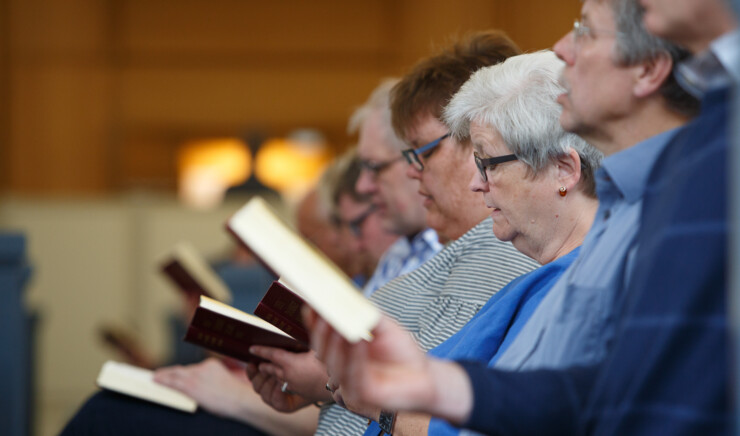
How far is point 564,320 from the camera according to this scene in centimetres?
111

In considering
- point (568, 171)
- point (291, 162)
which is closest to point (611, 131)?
point (568, 171)

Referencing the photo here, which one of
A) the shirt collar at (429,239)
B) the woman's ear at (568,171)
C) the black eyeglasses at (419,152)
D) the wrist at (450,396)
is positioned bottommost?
the shirt collar at (429,239)

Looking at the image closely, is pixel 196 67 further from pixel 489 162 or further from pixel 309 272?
pixel 309 272

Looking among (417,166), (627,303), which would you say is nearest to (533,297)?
(627,303)

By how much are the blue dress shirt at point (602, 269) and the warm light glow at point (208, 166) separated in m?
8.65

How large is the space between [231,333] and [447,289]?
446mm

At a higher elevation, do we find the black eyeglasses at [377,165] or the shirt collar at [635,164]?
the shirt collar at [635,164]

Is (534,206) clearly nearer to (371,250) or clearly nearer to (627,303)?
(627,303)

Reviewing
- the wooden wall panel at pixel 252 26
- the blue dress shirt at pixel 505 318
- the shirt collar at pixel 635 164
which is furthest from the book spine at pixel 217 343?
the wooden wall panel at pixel 252 26

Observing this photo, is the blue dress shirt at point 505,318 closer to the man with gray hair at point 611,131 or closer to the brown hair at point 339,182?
the man with gray hair at point 611,131

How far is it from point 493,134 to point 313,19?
7941 mm

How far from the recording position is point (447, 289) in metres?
1.81

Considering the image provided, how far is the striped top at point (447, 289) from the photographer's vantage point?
5.63 ft

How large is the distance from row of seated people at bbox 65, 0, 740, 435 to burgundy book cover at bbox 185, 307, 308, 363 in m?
0.16
